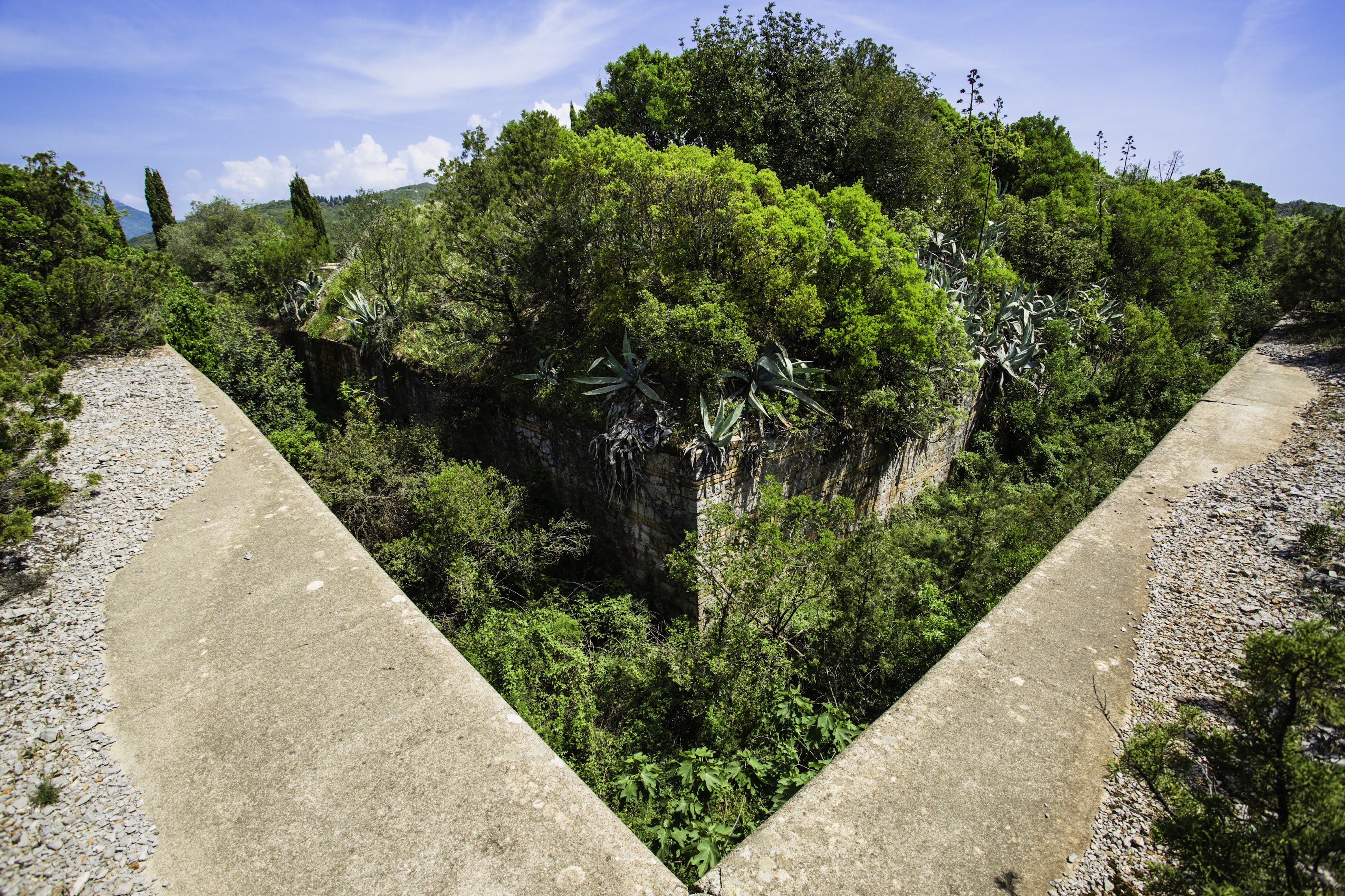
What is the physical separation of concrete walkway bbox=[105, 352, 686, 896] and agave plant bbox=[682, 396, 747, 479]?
267cm

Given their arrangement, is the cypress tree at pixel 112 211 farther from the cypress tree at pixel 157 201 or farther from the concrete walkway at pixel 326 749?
the cypress tree at pixel 157 201

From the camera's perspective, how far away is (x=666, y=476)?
578 centimetres

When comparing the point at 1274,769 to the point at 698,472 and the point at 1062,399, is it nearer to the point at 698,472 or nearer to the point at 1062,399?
the point at 698,472

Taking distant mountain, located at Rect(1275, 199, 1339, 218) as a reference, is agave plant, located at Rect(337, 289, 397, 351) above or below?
below

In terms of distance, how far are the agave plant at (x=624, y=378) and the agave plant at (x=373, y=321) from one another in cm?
551

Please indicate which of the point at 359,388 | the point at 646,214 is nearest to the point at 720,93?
the point at 646,214

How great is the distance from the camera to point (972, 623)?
14.6 ft

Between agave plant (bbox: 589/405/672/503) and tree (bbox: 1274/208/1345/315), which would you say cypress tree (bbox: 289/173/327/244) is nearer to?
agave plant (bbox: 589/405/672/503)

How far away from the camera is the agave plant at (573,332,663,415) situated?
6.22m

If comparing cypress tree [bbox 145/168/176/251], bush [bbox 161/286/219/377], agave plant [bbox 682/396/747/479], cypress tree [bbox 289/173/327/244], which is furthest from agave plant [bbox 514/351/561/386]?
cypress tree [bbox 145/168/176/251]

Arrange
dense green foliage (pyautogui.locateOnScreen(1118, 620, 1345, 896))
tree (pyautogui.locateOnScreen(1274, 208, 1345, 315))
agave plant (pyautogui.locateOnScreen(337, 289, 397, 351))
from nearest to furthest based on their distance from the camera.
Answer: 1. dense green foliage (pyautogui.locateOnScreen(1118, 620, 1345, 896))
2. agave plant (pyautogui.locateOnScreen(337, 289, 397, 351))
3. tree (pyautogui.locateOnScreen(1274, 208, 1345, 315))

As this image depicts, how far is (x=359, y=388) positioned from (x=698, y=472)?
316 inches

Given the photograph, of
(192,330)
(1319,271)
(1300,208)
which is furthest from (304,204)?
(1300,208)

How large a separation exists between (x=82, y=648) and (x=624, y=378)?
15.6 ft
